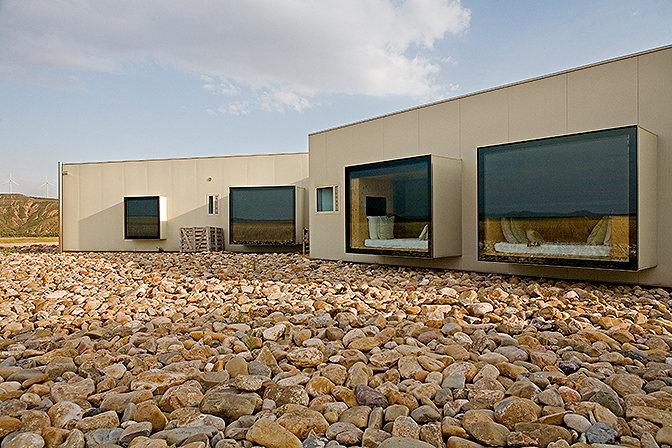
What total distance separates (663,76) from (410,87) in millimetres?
6329

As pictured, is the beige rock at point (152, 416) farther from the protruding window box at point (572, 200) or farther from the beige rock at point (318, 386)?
the protruding window box at point (572, 200)

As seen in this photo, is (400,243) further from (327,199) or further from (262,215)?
(262,215)

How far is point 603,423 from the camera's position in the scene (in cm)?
204

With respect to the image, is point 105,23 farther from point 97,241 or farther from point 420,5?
point 420,5

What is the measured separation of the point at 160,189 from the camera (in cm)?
1356

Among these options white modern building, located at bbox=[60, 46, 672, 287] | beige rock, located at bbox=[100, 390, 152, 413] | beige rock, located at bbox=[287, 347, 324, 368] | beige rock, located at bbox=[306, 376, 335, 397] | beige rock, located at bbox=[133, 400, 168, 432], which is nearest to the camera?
beige rock, located at bbox=[133, 400, 168, 432]

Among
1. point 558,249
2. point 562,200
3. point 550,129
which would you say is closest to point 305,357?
point 558,249

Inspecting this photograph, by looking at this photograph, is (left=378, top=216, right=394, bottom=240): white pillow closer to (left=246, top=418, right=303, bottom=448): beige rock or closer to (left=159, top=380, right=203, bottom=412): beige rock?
(left=159, top=380, right=203, bottom=412): beige rock

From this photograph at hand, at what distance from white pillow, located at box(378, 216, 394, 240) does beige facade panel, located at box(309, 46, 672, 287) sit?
1.04 metres

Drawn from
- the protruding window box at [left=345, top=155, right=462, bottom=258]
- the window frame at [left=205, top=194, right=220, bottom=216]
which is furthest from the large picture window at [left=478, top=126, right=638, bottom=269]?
the window frame at [left=205, top=194, right=220, bottom=216]

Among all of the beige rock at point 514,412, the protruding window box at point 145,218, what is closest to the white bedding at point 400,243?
the beige rock at point 514,412

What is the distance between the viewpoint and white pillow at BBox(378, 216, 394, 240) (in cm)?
726

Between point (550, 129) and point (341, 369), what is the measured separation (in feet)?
17.5

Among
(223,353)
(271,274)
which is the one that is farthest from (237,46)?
(223,353)
